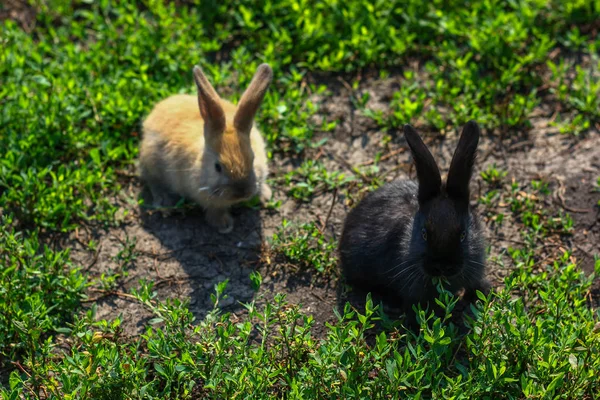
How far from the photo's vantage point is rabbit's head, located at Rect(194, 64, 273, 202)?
5738 mm

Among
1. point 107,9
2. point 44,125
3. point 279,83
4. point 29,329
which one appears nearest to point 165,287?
point 29,329

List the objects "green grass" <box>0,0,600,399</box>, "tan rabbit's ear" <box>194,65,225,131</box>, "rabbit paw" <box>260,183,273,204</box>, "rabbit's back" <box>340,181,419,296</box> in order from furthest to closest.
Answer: "rabbit paw" <box>260,183,273,204</box> < "tan rabbit's ear" <box>194,65,225,131</box> < "rabbit's back" <box>340,181,419,296</box> < "green grass" <box>0,0,600,399</box>

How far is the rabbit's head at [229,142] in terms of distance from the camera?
574 centimetres

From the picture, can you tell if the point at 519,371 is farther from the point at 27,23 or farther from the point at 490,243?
the point at 27,23

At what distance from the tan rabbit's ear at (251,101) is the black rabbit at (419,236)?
1082mm

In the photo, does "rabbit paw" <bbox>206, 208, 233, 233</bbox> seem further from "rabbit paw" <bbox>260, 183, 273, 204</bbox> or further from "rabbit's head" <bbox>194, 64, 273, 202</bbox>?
"rabbit paw" <bbox>260, 183, 273, 204</bbox>

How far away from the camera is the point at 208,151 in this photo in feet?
19.6

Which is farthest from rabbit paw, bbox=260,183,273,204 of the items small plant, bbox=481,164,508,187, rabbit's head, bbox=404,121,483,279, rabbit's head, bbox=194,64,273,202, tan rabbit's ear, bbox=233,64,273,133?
small plant, bbox=481,164,508,187

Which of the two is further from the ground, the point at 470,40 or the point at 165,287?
the point at 470,40

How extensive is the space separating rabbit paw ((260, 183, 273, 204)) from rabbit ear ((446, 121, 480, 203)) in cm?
177

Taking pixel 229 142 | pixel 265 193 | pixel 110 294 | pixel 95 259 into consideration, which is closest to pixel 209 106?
pixel 229 142

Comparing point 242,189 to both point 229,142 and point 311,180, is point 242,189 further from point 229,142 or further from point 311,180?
point 311,180

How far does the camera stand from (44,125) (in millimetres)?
6457

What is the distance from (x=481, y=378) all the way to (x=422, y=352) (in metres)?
0.38
